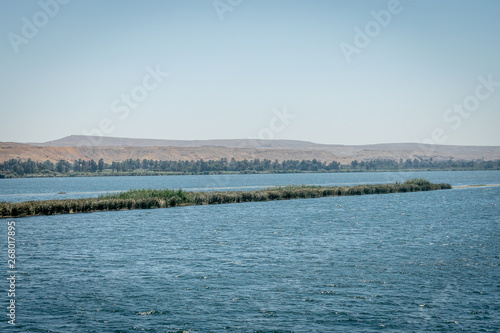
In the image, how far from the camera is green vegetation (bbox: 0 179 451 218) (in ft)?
202

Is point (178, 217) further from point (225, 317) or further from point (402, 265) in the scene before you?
point (225, 317)

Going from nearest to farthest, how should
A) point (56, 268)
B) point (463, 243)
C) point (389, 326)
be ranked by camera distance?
point (389, 326) < point (56, 268) < point (463, 243)

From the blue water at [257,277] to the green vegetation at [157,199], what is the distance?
8370 millimetres

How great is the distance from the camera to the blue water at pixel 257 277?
21203 millimetres

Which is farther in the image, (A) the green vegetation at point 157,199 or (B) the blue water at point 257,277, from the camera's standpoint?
(A) the green vegetation at point 157,199

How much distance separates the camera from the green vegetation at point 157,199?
61.4 metres

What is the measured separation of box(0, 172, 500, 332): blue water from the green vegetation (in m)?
8.37

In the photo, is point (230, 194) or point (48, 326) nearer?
point (48, 326)

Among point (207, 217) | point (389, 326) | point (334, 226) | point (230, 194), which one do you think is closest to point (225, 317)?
point (389, 326)

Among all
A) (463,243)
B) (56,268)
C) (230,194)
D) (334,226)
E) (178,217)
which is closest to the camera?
(56,268)

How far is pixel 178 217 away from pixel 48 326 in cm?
4166

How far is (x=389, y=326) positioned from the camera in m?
20.4

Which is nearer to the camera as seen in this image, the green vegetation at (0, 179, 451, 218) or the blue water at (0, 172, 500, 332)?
the blue water at (0, 172, 500, 332)

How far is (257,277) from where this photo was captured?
93.2 ft
